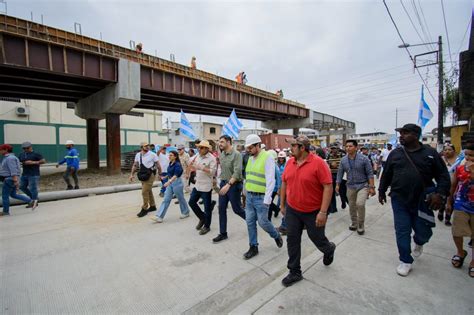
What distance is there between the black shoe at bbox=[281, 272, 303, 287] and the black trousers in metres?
0.04

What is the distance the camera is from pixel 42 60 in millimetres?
10969

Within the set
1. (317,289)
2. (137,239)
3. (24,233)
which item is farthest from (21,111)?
(317,289)

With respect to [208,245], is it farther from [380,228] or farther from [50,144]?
[50,144]

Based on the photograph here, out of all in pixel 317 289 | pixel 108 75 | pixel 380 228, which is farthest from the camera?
pixel 108 75

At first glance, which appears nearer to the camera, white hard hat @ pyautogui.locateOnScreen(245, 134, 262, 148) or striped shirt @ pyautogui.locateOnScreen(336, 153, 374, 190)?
white hard hat @ pyautogui.locateOnScreen(245, 134, 262, 148)

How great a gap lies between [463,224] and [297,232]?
2139 millimetres

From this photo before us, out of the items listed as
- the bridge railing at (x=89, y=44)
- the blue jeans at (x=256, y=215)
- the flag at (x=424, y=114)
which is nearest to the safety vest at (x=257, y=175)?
the blue jeans at (x=256, y=215)

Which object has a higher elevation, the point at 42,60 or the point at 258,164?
the point at 42,60

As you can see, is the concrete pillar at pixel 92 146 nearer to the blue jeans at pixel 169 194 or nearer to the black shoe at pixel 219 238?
the blue jeans at pixel 169 194

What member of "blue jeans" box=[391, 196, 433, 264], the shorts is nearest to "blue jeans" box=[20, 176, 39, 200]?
"blue jeans" box=[391, 196, 433, 264]

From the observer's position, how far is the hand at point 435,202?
2.62 metres

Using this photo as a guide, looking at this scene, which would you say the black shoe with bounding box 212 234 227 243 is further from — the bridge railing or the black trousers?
the bridge railing

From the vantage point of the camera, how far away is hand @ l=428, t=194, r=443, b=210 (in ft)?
8.58

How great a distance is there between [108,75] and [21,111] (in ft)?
63.8
